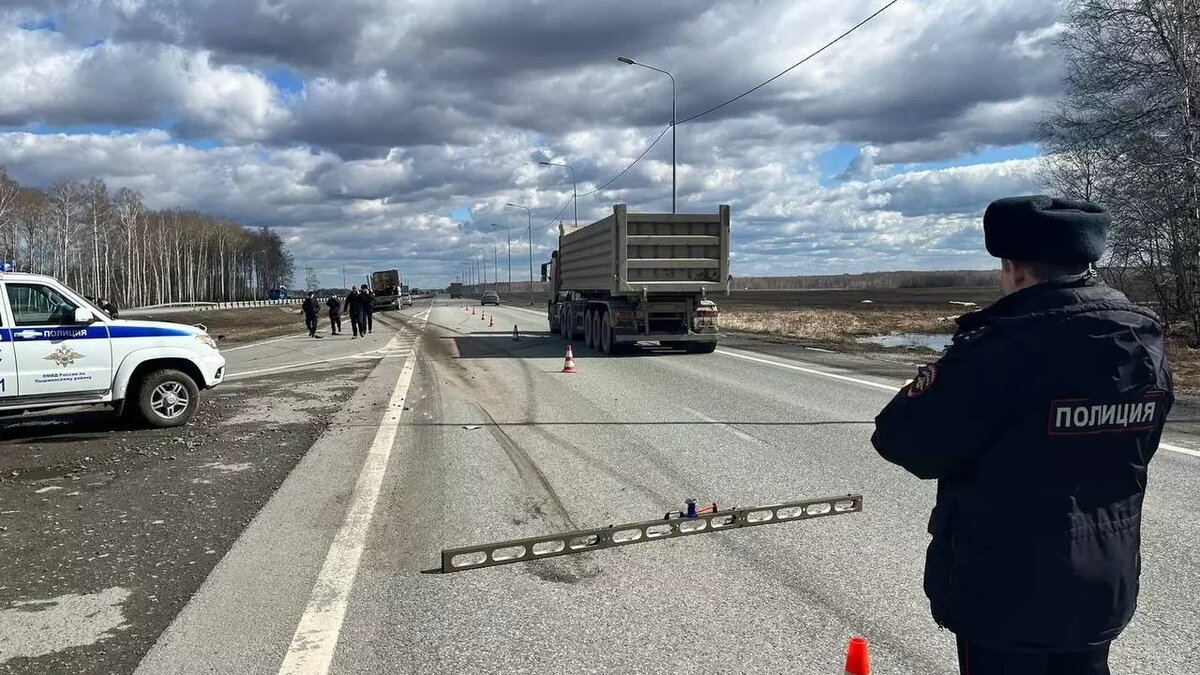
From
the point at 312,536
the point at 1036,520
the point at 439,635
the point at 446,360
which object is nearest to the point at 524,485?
the point at 312,536

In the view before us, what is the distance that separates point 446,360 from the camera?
1856 cm

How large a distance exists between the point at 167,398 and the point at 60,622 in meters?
6.13

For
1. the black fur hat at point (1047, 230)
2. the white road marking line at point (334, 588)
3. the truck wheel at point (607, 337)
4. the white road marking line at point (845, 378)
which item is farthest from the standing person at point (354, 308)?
the black fur hat at point (1047, 230)

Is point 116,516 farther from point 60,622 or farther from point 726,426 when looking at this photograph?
point 726,426

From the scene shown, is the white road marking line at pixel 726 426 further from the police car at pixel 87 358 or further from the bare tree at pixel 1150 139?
the bare tree at pixel 1150 139

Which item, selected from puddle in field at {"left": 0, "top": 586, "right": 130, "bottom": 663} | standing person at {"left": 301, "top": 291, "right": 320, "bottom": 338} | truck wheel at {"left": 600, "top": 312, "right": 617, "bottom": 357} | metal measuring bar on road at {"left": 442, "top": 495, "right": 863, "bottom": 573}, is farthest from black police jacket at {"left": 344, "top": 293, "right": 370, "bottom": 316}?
puddle in field at {"left": 0, "top": 586, "right": 130, "bottom": 663}

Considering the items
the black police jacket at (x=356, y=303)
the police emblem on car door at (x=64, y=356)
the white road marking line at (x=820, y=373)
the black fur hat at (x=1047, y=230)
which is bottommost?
the white road marking line at (x=820, y=373)

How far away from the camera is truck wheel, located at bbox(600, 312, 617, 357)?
18375mm

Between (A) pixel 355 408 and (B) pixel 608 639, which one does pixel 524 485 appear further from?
(A) pixel 355 408

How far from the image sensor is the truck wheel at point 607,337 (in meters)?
18.4

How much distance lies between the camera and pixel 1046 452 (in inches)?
72.7

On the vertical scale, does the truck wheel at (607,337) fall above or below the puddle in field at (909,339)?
above

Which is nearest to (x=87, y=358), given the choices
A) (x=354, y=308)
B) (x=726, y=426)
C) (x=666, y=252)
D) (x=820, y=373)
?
(x=726, y=426)

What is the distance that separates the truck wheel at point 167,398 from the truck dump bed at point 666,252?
31.1 ft
